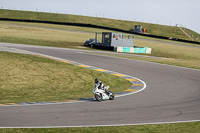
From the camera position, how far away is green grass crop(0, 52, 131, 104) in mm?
21703

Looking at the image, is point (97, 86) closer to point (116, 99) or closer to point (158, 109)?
point (116, 99)

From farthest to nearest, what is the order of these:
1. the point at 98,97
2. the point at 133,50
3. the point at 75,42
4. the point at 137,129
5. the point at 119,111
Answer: the point at 75,42, the point at 133,50, the point at 98,97, the point at 119,111, the point at 137,129

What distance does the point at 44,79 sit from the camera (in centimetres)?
2459

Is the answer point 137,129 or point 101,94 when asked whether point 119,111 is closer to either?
point 101,94

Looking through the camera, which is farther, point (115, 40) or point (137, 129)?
point (115, 40)

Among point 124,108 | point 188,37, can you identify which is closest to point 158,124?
point 124,108

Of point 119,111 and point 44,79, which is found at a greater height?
point 119,111

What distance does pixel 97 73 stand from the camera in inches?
1099

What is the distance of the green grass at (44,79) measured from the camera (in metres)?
21.7

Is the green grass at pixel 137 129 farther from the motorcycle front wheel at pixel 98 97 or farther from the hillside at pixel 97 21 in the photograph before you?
the hillside at pixel 97 21

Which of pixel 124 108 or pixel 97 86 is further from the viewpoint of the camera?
pixel 97 86

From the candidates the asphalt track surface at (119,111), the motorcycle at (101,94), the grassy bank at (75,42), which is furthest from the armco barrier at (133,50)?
the motorcycle at (101,94)

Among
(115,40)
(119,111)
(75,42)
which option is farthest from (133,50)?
(119,111)

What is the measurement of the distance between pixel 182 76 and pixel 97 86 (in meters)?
13.9
